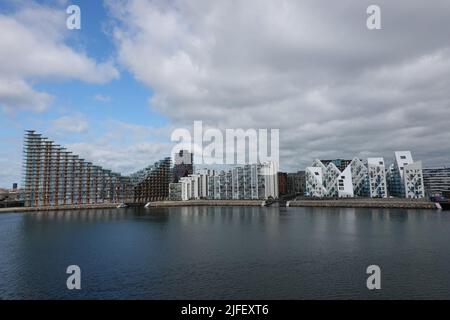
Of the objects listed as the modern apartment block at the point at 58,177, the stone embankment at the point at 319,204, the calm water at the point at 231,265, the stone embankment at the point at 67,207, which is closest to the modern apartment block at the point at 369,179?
the stone embankment at the point at 319,204

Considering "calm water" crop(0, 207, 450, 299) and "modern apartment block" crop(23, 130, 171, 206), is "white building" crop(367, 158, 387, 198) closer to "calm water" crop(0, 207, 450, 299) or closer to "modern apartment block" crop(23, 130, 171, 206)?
"calm water" crop(0, 207, 450, 299)

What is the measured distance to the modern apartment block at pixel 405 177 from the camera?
14062 centimetres

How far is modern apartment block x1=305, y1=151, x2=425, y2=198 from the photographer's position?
14225 cm

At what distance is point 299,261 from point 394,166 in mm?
142406

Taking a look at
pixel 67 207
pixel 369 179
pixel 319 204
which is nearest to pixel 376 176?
pixel 369 179

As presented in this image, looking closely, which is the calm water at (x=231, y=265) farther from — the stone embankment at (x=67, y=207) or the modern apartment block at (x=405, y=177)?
the stone embankment at (x=67, y=207)

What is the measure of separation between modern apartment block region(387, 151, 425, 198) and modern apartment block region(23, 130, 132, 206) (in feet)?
520

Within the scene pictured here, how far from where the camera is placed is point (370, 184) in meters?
157

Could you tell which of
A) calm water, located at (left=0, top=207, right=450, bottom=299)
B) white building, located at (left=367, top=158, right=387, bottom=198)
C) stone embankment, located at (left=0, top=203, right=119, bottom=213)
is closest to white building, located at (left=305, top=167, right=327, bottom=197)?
white building, located at (left=367, top=158, right=387, bottom=198)

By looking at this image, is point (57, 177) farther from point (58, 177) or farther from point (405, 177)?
point (405, 177)

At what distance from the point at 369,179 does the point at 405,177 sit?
1770 centimetres

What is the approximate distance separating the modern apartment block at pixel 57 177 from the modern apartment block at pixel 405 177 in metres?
159

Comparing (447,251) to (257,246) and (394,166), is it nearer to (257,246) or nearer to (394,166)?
(257,246)
